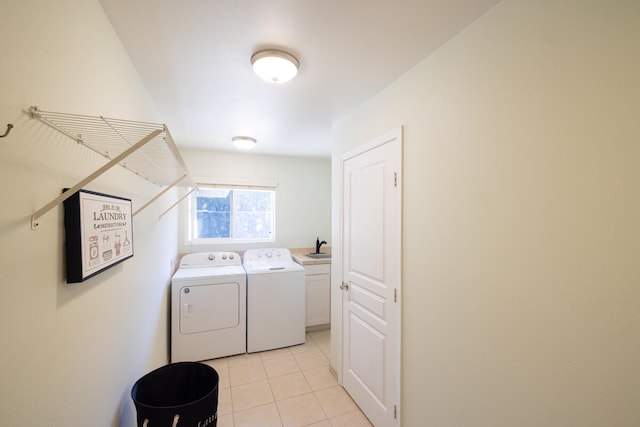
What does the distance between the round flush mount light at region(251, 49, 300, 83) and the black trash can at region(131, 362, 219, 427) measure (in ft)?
5.48

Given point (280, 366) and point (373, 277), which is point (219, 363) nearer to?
point (280, 366)

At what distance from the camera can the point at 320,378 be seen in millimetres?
2510

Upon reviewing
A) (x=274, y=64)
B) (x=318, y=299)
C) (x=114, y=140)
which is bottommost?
(x=318, y=299)

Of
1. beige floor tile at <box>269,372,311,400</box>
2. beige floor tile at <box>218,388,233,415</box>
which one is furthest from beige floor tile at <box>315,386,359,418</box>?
beige floor tile at <box>218,388,233,415</box>

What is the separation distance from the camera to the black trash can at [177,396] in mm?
Answer: 1167

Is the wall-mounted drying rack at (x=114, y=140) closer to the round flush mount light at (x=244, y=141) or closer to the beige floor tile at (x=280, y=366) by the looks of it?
the round flush mount light at (x=244, y=141)

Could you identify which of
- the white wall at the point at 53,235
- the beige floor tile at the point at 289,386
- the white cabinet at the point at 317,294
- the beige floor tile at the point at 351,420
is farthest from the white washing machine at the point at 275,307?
the white wall at the point at 53,235

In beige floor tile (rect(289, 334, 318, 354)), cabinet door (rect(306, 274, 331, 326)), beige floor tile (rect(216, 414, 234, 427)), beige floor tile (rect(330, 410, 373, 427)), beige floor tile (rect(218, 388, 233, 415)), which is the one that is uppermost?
cabinet door (rect(306, 274, 331, 326))

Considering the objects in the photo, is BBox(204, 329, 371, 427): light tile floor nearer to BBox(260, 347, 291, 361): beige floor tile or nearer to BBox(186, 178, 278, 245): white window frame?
BBox(260, 347, 291, 361): beige floor tile

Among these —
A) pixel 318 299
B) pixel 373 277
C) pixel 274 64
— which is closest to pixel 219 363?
pixel 318 299

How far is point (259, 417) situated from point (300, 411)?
31 cm

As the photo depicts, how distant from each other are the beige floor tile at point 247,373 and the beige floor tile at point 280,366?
6 cm

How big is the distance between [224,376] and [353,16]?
3.00 metres

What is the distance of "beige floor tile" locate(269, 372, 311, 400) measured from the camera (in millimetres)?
2287
